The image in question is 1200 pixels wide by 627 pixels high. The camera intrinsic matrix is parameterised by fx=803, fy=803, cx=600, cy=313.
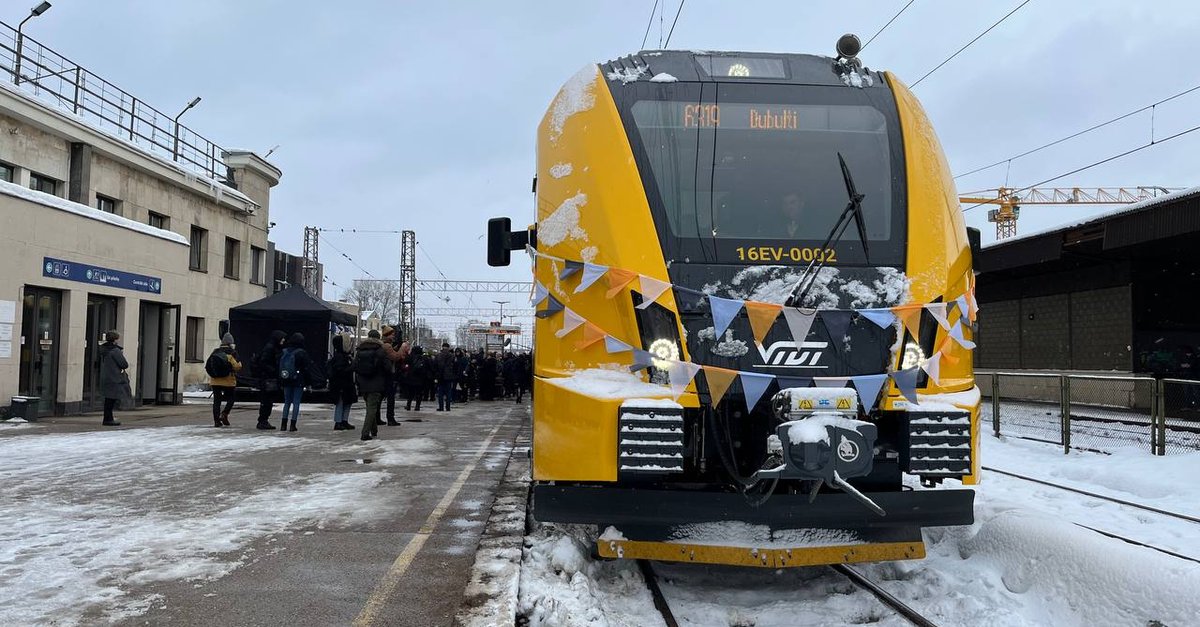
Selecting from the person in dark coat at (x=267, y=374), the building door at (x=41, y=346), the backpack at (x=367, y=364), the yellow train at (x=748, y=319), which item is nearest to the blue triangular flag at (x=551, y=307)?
the yellow train at (x=748, y=319)

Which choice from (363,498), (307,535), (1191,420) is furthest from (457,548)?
(1191,420)

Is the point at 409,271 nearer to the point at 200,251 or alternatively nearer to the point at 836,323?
the point at 200,251

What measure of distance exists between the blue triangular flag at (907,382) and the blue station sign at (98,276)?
14794mm

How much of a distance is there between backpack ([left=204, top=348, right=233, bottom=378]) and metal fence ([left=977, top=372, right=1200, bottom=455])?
1249 cm

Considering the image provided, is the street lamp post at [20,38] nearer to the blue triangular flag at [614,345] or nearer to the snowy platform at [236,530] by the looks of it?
the snowy platform at [236,530]

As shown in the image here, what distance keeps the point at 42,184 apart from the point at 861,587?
1907 cm

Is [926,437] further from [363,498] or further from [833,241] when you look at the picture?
[363,498]

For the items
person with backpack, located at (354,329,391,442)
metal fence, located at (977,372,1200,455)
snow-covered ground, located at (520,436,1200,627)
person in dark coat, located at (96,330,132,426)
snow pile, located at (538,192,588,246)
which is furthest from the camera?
person in dark coat, located at (96,330,132,426)

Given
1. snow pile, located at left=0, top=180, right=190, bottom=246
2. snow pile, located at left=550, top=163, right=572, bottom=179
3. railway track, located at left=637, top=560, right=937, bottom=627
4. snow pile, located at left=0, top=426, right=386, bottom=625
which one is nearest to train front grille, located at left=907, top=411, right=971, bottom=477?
railway track, located at left=637, top=560, right=937, bottom=627

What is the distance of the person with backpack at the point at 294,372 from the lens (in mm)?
12492

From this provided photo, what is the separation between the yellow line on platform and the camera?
13.1 ft

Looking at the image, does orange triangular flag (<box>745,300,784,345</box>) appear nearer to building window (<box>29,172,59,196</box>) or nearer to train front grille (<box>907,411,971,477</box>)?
train front grille (<box>907,411,971,477</box>)

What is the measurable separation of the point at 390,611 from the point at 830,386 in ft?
8.29

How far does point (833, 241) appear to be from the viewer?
184 inches
